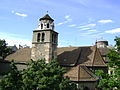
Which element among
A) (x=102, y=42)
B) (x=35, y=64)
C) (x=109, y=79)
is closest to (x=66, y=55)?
(x=35, y=64)

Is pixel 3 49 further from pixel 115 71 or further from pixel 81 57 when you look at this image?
pixel 115 71

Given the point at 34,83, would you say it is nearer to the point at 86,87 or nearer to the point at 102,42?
the point at 86,87

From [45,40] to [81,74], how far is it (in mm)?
9304

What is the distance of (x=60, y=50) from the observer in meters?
39.0

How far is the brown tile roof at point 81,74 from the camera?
29234 millimetres

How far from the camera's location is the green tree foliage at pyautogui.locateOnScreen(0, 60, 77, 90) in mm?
20391

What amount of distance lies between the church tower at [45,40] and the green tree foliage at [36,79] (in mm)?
10466

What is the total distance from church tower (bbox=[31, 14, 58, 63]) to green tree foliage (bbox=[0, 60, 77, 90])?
412 inches

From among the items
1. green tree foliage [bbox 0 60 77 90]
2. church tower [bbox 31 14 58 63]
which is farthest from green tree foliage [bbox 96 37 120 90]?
church tower [bbox 31 14 58 63]

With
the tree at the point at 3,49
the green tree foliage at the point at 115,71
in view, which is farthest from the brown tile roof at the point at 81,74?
the tree at the point at 3,49

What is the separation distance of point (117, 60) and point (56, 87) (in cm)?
887

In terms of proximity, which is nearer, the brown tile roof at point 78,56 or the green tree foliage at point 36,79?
the green tree foliage at point 36,79

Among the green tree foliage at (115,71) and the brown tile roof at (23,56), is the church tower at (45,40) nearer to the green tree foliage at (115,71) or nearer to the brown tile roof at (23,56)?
the brown tile roof at (23,56)

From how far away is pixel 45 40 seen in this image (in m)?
34.5
